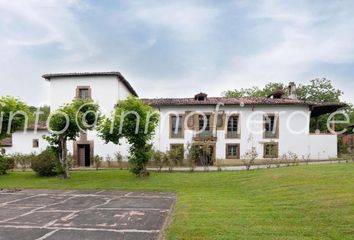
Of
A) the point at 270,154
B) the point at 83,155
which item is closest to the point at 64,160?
the point at 83,155

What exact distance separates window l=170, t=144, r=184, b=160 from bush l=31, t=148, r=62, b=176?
834 centimetres

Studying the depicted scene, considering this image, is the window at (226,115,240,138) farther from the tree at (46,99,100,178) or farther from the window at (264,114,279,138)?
the tree at (46,99,100,178)

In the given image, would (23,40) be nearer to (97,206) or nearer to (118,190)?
(118,190)

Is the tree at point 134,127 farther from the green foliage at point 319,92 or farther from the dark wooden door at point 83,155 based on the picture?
the green foliage at point 319,92

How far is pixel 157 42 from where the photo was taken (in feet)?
58.7

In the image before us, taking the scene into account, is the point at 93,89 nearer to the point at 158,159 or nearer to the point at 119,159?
the point at 119,159

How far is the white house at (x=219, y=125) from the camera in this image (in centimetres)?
2658

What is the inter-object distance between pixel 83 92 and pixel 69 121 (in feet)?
29.9

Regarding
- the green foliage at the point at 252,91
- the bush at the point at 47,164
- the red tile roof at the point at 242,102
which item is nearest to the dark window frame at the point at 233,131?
the red tile roof at the point at 242,102

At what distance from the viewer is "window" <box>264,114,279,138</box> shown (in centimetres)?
2748

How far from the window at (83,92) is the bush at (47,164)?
7.70 m

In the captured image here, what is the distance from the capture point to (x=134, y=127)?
17.6m

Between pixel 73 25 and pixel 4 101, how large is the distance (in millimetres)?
7534

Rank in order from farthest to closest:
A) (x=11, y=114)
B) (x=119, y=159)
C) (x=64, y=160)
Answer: (x=119, y=159)
(x=11, y=114)
(x=64, y=160)
